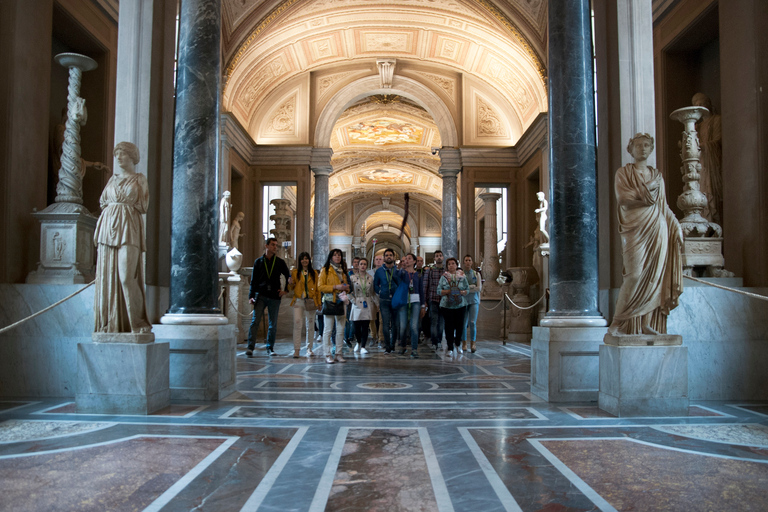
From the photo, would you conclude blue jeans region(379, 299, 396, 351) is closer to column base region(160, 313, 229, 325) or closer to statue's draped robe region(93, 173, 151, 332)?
column base region(160, 313, 229, 325)

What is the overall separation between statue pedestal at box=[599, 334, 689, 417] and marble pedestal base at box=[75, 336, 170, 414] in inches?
142

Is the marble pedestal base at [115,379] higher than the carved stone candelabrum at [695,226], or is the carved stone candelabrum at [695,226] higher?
the carved stone candelabrum at [695,226]

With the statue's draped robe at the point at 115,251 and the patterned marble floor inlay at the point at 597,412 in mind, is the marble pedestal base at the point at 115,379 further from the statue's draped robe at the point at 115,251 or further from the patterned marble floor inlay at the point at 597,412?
the patterned marble floor inlay at the point at 597,412

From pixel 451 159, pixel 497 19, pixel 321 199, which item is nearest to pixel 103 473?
pixel 497 19

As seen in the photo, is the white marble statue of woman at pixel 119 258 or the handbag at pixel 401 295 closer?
the white marble statue of woman at pixel 119 258

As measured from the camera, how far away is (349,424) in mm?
4293

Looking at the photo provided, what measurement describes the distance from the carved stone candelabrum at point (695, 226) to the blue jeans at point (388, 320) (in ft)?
14.6

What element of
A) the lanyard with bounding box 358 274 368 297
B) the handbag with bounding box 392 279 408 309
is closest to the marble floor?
the lanyard with bounding box 358 274 368 297

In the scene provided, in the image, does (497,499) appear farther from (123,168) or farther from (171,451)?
(123,168)

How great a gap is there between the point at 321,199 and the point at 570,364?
15.1m

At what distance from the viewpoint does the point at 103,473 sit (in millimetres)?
3090

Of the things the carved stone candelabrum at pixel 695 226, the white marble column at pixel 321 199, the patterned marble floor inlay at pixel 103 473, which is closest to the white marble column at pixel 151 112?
the patterned marble floor inlay at pixel 103 473

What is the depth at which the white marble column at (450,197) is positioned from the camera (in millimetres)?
19406

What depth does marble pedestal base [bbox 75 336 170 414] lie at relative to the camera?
4633 millimetres
